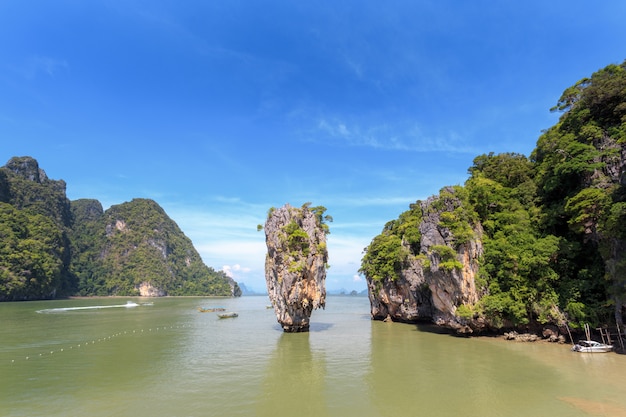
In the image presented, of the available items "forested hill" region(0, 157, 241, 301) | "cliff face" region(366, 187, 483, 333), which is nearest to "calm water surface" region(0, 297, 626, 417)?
"cliff face" region(366, 187, 483, 333)

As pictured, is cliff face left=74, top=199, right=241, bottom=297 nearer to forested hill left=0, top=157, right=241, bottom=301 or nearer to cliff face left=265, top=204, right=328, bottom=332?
forested hill left=0, top=157, right=241, bottom=301

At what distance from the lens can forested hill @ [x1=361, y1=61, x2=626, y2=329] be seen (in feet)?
72.3

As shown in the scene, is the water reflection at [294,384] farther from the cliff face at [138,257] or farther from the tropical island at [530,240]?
the cliff face at [138,257]

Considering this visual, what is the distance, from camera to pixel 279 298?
107 feet

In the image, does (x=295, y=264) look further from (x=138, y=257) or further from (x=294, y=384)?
(x=138, y=257)

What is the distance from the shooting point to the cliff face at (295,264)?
1244 inches

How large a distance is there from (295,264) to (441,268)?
522 inches

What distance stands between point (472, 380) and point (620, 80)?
25109 millimetres

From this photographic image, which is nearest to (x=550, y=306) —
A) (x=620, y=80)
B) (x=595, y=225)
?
(x=595, y=225)

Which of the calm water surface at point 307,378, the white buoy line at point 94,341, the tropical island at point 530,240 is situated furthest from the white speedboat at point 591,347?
the white buoy line at point 94,341

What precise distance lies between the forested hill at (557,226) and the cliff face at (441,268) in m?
0.18

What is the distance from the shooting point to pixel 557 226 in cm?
2672

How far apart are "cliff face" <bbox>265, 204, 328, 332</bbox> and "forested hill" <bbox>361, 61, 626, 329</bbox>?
414 inches

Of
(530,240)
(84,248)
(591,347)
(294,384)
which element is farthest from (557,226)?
(84,248)
